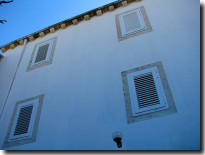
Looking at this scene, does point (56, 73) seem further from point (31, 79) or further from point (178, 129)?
point (178, 129)

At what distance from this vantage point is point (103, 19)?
9.67 metres

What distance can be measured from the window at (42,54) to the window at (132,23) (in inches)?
139

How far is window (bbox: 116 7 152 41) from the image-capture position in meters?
7.98

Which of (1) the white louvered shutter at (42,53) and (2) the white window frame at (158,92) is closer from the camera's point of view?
(2) the white window frame at (158,92)

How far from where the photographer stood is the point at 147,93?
234 inches

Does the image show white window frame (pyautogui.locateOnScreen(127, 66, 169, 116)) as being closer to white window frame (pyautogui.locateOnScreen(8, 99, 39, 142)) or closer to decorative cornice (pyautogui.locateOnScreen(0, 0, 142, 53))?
white window frame (pyautogui.locateOnScreen(8, 99, 39, 142))

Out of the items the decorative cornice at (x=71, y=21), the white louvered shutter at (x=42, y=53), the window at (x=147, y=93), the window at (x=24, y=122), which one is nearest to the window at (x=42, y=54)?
the white louvered shutter at (x=42, y=53)

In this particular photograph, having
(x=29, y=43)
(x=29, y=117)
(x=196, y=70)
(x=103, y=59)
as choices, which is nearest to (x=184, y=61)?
(x=196, y=70)

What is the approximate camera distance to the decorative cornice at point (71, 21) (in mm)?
9817

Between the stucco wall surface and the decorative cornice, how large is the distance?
35 cm

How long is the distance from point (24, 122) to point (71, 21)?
19.5 ft

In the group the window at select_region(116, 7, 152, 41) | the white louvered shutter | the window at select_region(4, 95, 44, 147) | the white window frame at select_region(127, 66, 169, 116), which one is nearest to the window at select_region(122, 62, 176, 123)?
the white window frame at select_region(127, 66, 169, 116)

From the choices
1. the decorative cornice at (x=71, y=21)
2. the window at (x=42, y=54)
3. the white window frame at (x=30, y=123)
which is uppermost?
the decorative cornice at (x=71, y=21)

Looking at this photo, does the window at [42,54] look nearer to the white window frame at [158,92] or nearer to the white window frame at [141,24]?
the white window frame at [141,24]
